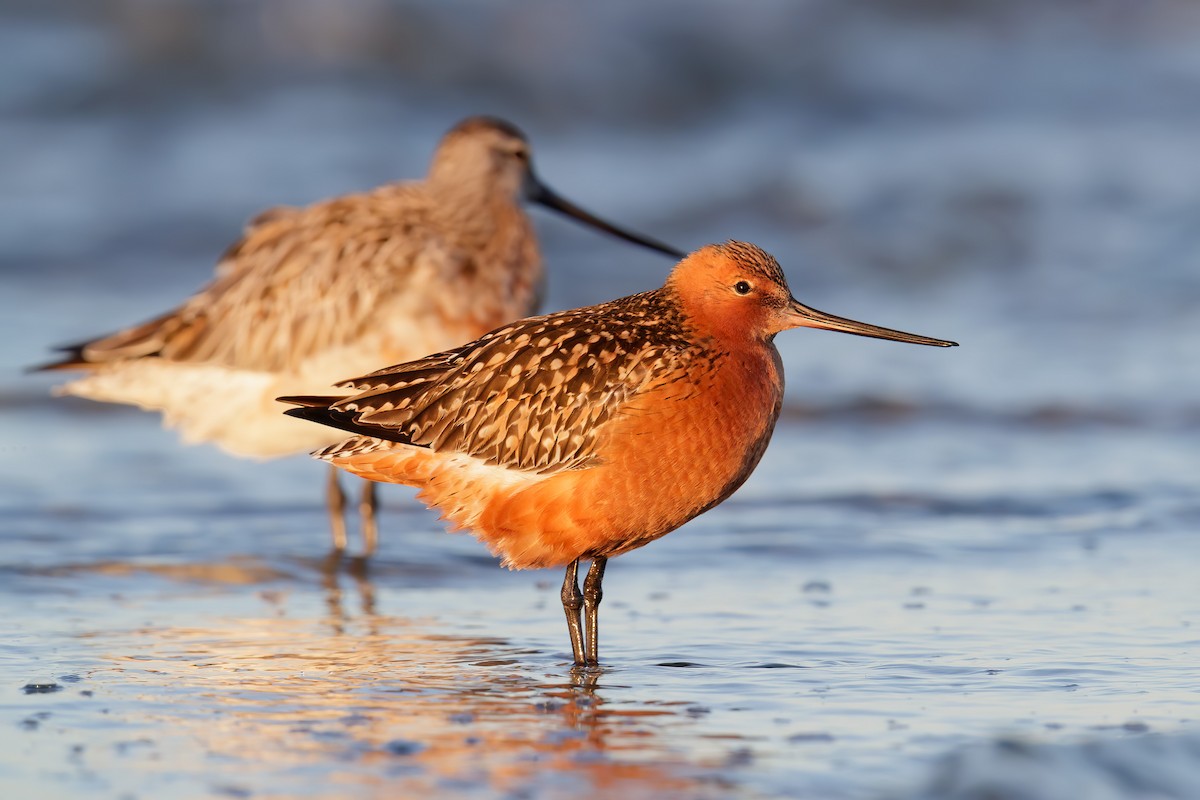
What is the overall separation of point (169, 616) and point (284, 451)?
1.78m

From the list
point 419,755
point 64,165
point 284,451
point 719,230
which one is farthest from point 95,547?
point 64,165

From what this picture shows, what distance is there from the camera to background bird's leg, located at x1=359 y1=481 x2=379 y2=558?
898cm

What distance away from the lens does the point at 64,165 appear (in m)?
17.8

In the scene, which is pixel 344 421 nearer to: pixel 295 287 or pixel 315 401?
pixel 315 401

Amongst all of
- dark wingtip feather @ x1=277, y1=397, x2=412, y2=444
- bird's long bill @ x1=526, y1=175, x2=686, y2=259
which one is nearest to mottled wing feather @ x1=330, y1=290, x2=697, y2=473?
dark wingtip feather @ x1=277, y1=397, x2=412, y2=444

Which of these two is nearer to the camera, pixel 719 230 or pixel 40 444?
pixel 40 444

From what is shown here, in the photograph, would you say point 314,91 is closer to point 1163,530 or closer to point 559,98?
point 559,98

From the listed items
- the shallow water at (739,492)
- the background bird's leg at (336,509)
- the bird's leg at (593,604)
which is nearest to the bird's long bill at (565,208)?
the shallow water at (739,492)

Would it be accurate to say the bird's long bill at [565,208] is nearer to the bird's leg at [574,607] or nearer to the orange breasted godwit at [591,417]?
the orange breasted godwit at [591,417]

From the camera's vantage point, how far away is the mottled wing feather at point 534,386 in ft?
21.0

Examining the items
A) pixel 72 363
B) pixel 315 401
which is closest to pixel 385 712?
pixel 315 401

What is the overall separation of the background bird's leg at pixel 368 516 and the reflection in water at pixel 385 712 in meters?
1.50

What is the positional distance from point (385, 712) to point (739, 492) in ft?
13.6

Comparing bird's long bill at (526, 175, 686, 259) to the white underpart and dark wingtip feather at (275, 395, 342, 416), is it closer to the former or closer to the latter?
the white underpart
